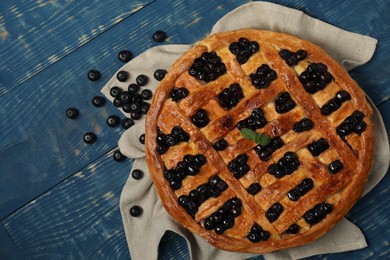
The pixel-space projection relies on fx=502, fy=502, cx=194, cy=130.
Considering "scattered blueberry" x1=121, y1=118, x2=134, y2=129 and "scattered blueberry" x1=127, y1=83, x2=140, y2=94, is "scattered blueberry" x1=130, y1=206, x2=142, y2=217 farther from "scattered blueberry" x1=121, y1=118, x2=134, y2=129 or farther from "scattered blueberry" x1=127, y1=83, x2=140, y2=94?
"scattered blueberry" x1=127, y1=83, x2=140, y2=94

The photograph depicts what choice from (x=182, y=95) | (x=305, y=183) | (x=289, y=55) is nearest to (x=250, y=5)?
(x=289, y=55)

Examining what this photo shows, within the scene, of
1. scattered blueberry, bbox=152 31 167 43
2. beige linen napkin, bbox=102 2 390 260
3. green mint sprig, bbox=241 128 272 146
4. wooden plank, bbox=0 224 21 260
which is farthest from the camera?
wooden plank, bbox=0 224 21 260

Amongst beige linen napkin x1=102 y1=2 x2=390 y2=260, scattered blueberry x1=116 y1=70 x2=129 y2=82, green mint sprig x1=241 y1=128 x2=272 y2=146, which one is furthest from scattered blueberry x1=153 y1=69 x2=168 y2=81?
green mint sprig x1=241 y1=128 x2=272 y2=146

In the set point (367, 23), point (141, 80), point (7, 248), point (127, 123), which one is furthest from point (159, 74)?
point (7, 248)

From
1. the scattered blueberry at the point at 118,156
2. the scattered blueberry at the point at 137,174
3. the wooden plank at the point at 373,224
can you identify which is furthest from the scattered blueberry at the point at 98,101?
the wooden plank at the point at 373,224

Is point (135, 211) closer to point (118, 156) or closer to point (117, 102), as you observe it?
point (118, 156)
